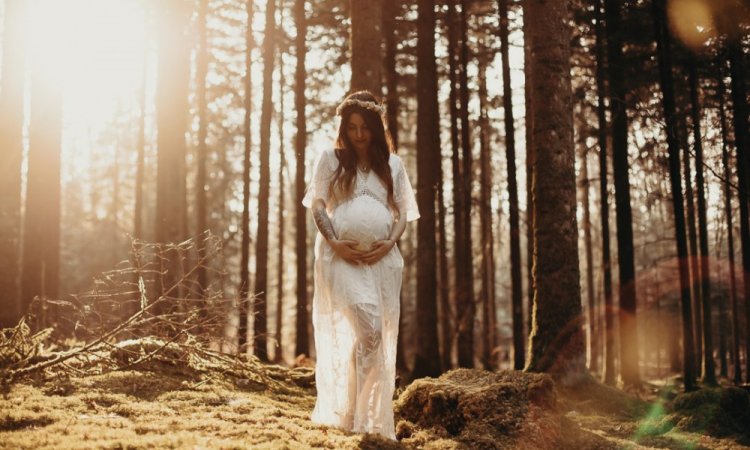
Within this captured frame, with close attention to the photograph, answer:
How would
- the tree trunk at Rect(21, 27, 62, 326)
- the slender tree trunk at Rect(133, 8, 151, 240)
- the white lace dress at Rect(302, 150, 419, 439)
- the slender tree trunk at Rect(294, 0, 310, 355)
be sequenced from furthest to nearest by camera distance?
the slender tree trunk at Rect(133, 8, 151, 240) → the slender tree trunk at Rect(294, 0, 310, 355) → the tree trunk at Rect(21, 27, 62, 326) → the white lace dress at Rect(302, 150, 419, 439)

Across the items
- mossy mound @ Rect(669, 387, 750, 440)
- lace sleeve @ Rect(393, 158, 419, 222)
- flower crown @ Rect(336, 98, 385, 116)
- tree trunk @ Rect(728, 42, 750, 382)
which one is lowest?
mossy mound @ Rect(669, 387, 750, 440)

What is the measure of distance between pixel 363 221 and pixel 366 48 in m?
5.41

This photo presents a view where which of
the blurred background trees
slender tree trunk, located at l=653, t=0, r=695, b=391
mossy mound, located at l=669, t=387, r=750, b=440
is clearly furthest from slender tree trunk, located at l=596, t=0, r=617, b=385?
mossy mound, located at l=669, t=387, r=750, b=440

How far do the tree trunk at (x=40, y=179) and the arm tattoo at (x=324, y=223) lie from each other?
914 cm

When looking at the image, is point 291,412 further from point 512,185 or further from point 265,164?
point 265,164

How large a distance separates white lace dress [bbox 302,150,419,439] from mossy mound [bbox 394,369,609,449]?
578 mm

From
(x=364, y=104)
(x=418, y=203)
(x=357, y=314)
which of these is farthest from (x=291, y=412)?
(x=418, y=203)

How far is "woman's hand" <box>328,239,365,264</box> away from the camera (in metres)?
5.46

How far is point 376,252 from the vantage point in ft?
18.2

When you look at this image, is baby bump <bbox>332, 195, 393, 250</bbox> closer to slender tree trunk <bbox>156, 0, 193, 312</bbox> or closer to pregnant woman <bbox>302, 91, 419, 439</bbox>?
pregnant woman <bbox>302, 91, 419, 439</bbox>

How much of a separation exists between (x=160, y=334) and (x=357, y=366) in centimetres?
335

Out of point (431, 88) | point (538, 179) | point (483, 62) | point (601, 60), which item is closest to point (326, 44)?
point (483, 62)

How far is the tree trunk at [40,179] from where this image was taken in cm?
1271

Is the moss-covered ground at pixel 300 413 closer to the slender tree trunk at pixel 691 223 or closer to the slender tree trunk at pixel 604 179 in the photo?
the slender tree trunk at pixel 604 179
